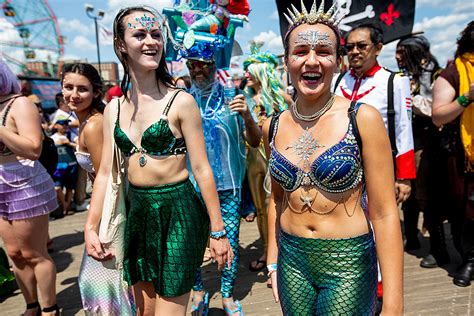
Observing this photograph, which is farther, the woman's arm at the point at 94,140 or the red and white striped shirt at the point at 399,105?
the red and white striped shirt at the point at 399,105

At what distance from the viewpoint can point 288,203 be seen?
1755 mm

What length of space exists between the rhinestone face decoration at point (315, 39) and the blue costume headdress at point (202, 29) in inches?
57.1

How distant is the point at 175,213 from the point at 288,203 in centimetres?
61

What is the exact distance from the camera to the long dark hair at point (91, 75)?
273cm

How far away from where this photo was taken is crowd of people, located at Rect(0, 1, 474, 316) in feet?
5.22

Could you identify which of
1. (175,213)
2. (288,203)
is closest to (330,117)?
(288,203)

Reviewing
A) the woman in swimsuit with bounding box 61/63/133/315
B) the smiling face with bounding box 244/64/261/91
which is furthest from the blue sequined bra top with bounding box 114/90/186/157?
the smiling face with bounding box 244/64/261/91

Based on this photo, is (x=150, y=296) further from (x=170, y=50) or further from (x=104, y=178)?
(x=170, y=50)

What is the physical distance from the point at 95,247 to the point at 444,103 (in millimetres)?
2826

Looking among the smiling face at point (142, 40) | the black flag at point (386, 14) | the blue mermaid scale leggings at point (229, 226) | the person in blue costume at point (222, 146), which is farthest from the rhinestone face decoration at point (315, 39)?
the black flag at point (386, 14)

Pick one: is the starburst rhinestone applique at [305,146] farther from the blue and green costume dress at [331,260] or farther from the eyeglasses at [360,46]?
the eyeglasses at [360,46]

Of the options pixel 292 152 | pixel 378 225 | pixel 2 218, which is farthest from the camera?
pixel 2 218

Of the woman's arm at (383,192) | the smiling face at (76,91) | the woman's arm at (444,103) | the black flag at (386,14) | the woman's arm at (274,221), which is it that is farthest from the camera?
the black flag at (386,14)

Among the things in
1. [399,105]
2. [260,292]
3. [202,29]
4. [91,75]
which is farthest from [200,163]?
[260,292]
